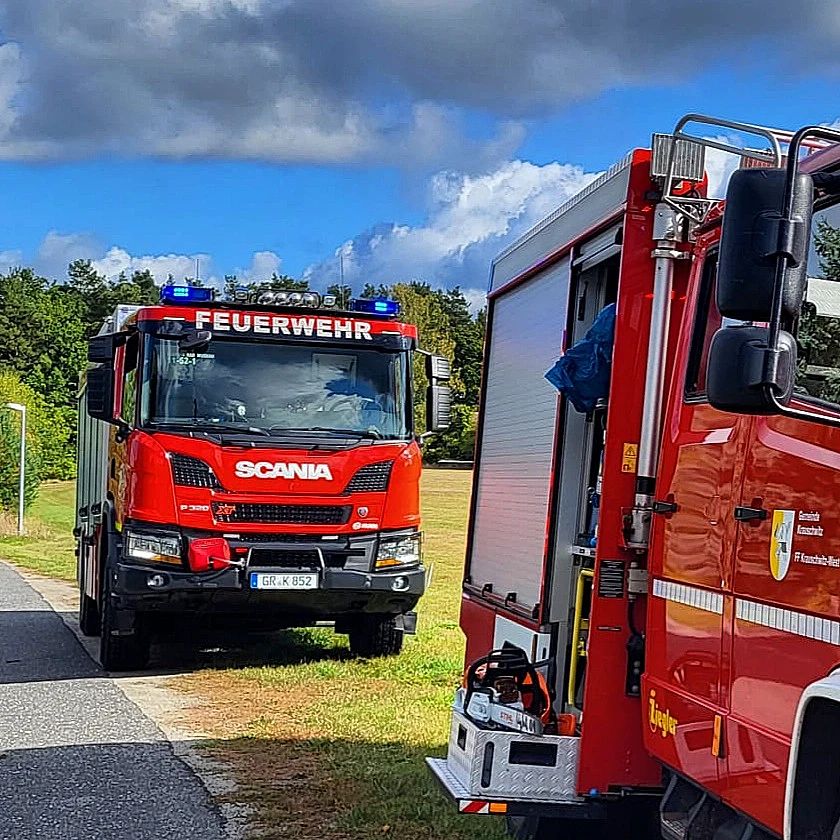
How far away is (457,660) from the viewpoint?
13070mm

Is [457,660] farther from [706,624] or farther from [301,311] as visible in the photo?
[706,624]

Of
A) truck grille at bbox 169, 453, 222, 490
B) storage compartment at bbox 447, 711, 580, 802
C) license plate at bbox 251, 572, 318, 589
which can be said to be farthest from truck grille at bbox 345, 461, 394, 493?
storage compartment at bbox 447, 711, 580, 802

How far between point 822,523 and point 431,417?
859 cm

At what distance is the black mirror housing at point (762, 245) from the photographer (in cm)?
330

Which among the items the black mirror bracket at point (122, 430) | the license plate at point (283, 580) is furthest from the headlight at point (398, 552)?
the black mirror bracket at point (122, 430)

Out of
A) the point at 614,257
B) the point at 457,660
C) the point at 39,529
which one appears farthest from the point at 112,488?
the point at 39,529

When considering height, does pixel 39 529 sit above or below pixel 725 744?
below

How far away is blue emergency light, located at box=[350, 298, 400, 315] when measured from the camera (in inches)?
476

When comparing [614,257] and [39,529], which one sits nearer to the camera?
[614,257]

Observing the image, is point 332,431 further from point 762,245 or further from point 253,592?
point 762,245

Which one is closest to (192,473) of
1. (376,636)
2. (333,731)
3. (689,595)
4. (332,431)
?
(332,431)

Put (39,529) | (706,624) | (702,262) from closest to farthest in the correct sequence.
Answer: (706,624) → (702,262) → (39,529)

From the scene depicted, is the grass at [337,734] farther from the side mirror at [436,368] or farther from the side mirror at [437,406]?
the side mirror at [436,368]

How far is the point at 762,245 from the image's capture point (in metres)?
3.31
